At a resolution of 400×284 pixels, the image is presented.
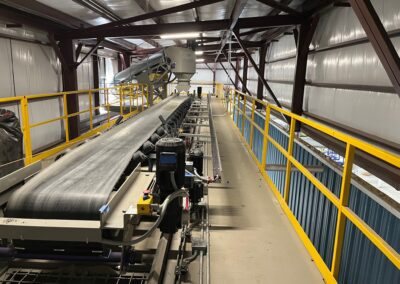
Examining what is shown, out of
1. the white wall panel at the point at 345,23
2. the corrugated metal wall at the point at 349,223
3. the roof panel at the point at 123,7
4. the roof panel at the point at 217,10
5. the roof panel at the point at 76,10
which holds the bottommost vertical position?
the corrugated metal wall at the point at 349,223

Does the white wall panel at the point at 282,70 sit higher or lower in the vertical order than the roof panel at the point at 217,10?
lower

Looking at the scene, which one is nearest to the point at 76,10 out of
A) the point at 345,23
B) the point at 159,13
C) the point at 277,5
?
the point at 159,13

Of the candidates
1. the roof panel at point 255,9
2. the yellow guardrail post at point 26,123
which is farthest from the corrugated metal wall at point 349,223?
the yellow guardrail post at point 26,123

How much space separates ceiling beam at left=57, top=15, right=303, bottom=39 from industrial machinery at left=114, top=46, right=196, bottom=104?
0.54m

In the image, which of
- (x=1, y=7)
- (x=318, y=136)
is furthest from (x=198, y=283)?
(x=1, y=7)

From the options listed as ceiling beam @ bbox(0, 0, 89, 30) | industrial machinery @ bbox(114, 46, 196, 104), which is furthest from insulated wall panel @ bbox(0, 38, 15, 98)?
industrial machinery @ bbox(114, 46, 196, 104)

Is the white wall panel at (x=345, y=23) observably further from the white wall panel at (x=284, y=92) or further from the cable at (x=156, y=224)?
the cable at (x=156, y=224)

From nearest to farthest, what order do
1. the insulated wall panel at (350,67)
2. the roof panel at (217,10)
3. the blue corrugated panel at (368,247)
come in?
1. the blue corrugated panel at (368,247)
2. the insulated wall panel at (350,67)
3. the roof panel at (217,10)

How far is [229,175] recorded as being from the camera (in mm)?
4102

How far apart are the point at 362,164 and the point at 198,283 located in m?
2.75

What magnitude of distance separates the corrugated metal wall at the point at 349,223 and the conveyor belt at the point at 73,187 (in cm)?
220

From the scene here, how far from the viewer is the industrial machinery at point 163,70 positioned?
659 cm

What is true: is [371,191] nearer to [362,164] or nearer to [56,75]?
[362,164]

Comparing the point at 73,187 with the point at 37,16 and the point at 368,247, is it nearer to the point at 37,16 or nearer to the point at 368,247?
the point at 368,247
